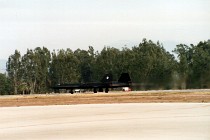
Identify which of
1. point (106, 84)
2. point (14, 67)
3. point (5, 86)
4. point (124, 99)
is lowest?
point (124, 99)

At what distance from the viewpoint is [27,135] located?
45.3 ft

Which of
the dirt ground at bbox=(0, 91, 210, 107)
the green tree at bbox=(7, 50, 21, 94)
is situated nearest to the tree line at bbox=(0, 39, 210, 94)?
the green tree at bbox=(7, 50, 21, 94)

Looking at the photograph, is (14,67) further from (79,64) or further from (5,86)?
(79,64)

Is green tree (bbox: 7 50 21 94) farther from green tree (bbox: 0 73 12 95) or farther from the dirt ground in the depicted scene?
the dirt ground

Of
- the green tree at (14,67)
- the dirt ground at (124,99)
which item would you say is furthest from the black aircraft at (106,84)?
the green tree at (14,67)

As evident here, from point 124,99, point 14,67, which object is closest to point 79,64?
point 14,67

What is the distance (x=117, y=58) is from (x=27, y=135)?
295 feet

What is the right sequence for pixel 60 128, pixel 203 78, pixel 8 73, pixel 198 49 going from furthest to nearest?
pixel 8 73 < pixel 198 49 < pixel 203 78 < pixel 60 128

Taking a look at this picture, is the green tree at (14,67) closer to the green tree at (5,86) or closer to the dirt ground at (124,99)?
the green tree at (5,86)

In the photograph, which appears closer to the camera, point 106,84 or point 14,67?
point 106,84

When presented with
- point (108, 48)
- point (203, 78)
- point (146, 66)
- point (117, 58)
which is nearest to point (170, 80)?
point (203, 78)

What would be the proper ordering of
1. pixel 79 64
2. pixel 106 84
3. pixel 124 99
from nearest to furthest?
1. pixel 124 99
2. pixel 106 84
3. pixel 79 64

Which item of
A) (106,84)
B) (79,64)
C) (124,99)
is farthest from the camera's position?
(79,64)

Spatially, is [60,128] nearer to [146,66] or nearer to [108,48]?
[146,66]
